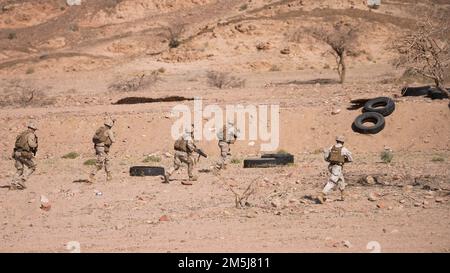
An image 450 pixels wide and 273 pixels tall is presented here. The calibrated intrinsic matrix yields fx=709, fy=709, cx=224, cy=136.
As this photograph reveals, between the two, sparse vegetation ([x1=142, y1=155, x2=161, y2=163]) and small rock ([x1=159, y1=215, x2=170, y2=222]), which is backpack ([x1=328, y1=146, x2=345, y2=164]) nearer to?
small rock ([x1=159, y1=215, x2=170, y2=222])

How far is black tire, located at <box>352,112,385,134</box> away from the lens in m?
20.8

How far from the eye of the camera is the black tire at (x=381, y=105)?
70.4 feet

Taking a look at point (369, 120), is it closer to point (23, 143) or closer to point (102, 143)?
point (102, 143)

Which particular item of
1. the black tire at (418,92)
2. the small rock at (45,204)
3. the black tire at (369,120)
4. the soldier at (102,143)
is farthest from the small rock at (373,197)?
the black tire at (418,92)

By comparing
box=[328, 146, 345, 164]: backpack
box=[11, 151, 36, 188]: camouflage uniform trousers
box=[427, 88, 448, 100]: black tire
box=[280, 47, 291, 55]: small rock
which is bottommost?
box=[328, 146, 345, 164]: backpack

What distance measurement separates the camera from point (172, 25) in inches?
2099

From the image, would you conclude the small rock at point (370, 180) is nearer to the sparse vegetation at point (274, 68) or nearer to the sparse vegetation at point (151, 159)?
the sparse vegetation at point (151, 159)

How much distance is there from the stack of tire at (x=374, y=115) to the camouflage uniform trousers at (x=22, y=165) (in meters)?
10.1

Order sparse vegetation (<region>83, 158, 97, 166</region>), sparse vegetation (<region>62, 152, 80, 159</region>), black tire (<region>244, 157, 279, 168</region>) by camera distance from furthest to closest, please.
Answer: sparse vegetation (<region>62, 152, 80, 159</region>)
sparse vegetation (<region>83, 158, 97, 166</region>)
black tire (<region>244, 157, 279, 168</region>)

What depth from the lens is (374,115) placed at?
21312mm

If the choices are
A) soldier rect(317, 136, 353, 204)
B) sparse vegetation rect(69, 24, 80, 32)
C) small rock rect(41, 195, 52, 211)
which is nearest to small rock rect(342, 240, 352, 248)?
soldier rect(317, 136, 353, 204)

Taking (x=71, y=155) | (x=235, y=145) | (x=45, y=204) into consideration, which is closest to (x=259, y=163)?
(x=235, y=145)
